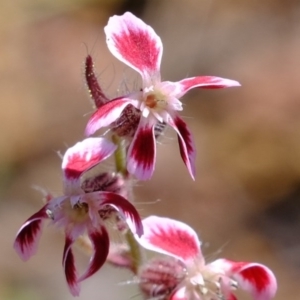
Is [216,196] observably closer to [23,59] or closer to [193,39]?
[193,39]

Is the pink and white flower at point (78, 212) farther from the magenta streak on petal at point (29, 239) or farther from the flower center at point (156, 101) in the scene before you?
the flower center at point (156, 101)

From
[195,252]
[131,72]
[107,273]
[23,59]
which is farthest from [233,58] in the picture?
[195,252]

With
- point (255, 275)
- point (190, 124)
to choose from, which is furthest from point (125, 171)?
point (190, 124)

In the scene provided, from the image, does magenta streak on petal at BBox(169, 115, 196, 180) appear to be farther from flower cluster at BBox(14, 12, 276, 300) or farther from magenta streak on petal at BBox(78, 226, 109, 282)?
magenta streak on petal at BBox(78, 226, 109, 282)

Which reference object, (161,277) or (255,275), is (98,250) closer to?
(161,277)

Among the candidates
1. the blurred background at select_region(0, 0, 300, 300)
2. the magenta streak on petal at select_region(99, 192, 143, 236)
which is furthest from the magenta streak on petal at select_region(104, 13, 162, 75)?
the blurred background at select_region(0, 0, 300, 300)
